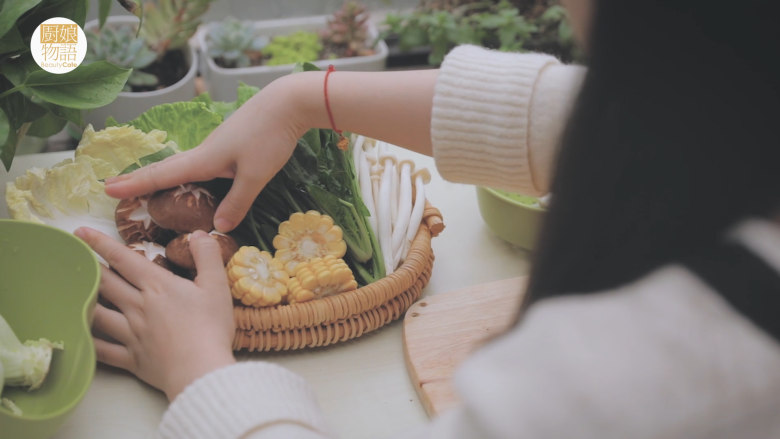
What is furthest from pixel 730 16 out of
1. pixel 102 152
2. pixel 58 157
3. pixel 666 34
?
pixel 58 157

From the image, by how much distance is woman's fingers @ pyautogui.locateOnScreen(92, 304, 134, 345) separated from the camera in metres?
0.69

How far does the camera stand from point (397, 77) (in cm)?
80

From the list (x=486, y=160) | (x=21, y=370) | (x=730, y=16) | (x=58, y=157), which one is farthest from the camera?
(x=58, y=157)

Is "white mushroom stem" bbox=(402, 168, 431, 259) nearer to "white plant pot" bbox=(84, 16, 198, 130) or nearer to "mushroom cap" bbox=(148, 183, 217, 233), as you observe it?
"mushroom cap" bbox=(148, 183, 217, 233)

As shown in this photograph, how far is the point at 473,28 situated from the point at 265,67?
1.62 ft

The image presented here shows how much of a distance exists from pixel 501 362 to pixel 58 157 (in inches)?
32.3

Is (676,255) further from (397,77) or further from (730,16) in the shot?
(397,77)

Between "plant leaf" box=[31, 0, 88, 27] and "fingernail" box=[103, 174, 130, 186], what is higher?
"plant leaf" box=[31, 0, 88, 27]

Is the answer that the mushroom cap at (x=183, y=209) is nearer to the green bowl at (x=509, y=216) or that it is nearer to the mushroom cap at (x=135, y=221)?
the mushroom cap at (x=135, y=221)

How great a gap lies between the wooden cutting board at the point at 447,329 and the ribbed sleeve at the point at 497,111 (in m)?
0.14

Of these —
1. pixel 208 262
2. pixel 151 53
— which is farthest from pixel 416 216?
pixel 151 53

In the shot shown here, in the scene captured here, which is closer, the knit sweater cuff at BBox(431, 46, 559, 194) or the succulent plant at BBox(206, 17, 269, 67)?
the knit sweater cuff at BBox(431, 46, 559, 194)

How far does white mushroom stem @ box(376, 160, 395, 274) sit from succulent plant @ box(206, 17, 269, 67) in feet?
2.50

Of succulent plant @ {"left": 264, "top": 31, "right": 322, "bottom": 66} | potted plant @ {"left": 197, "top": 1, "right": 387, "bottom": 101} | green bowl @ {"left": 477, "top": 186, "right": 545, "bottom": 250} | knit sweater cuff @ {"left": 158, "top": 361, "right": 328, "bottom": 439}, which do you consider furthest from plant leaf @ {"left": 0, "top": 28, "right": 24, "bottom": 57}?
succulent plant @ {"left": 264, "top": 31, "right": 322, "bottom": 66}
